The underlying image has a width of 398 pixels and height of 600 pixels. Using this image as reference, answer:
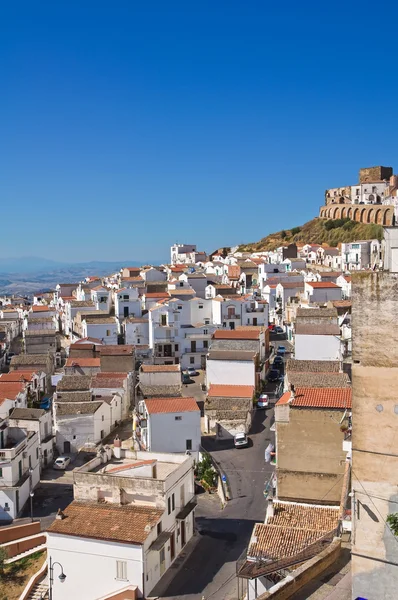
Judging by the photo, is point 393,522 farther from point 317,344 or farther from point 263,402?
point 317,344

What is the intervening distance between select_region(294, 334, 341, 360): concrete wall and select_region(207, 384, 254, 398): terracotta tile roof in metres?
4.14

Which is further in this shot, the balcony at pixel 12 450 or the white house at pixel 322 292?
the white house at pixel 322 292

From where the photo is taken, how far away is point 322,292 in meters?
51.7

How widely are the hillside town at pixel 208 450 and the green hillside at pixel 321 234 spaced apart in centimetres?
3568

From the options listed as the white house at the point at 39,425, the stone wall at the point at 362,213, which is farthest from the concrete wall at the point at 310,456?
the stone wall at the point at 362,213

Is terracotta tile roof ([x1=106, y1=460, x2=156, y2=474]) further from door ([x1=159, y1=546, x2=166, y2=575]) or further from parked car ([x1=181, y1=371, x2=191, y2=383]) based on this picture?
parked car ([x1=181, y1=371, x2=191, y2=383])

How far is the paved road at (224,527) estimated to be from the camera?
18531 millimetres

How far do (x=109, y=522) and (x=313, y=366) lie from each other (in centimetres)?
1738

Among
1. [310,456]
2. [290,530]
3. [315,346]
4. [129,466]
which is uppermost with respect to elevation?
[315,346]

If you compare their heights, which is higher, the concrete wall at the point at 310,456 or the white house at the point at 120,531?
the concrete wall at the point at 310,456

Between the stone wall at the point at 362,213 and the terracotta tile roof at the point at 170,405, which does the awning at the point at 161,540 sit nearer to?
the terracotta tile roof at the point at 170,405

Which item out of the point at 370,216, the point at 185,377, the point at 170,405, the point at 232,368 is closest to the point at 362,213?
the point at 370,216

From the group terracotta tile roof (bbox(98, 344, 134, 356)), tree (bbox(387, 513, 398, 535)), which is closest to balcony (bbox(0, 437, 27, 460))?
terracotta tile roof (bbox(98, 344, 134, 356))

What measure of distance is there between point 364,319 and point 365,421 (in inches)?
77.8
